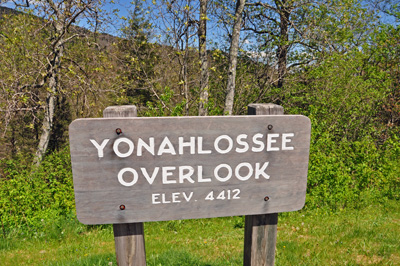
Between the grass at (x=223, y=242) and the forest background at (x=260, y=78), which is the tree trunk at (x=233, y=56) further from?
the grass at (x=223, y=242)

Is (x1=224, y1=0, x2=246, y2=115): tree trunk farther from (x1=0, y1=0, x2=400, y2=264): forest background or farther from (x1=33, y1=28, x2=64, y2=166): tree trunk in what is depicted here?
(x1=33, y1=28, x2=64, y2=166): tree trunk

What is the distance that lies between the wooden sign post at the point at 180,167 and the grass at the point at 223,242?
1.65 metres

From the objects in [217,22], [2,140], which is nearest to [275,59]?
[217,22]

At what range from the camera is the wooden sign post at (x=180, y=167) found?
1.55 meters

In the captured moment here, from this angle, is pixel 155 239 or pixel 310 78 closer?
pixel 155 239

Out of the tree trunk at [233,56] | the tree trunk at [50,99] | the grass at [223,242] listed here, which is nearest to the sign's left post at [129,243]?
the grass at [223,242]

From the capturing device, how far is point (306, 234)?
4.42 meters

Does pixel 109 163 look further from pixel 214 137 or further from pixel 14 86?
pixel 14 86

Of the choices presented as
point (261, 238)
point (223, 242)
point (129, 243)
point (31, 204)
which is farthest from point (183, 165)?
point (31, 204)

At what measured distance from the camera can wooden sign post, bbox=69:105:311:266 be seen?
5.08 ft

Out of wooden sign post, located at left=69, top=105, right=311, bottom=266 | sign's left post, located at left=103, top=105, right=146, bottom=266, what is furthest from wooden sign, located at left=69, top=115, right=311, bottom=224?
sign's left post, located at left=103, top=105, right=146, bottom=266

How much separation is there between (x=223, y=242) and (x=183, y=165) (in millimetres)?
3151

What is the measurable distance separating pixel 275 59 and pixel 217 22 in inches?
96.7

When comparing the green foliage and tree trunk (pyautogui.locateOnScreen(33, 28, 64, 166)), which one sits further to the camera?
tree trunk (pyautogui.locateOnScreen(33, 28, 64, 166))
